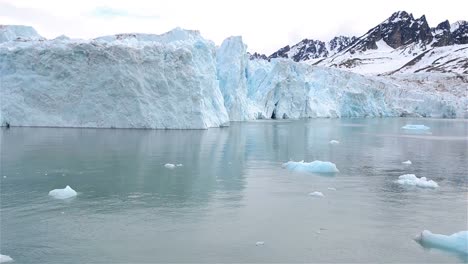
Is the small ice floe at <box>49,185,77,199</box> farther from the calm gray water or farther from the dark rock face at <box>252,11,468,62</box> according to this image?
the dark rock face at <box>252,11,468,62</box>

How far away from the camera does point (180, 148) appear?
18172mm

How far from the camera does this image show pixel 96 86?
2648 centimetres

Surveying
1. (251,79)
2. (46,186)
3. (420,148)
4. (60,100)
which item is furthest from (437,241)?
(251,79)

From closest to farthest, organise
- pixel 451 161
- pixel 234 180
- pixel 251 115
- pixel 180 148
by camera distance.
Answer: pixel 234 180 → pixel 451 161 → pixel 180 148 → pixel 251 115

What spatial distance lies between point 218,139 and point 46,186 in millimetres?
12793

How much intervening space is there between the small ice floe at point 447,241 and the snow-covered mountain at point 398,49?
10543 centimetres

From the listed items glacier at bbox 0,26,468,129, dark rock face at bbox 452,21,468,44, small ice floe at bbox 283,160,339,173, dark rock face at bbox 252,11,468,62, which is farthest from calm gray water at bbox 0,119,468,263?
dark rock face at bbox 452,21,468,44

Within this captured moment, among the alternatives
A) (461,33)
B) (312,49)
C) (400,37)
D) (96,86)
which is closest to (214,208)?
(96,86)

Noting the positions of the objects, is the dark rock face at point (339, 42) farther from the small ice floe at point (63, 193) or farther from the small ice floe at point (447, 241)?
the small ice floe at point (447, 241)

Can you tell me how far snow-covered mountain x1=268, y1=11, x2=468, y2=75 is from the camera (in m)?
120

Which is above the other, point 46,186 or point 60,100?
point 60,100

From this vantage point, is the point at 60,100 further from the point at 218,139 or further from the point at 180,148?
the point at 180,148

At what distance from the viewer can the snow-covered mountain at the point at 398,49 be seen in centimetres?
12025

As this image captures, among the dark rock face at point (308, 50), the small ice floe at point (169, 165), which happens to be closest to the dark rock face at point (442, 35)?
the dark rock face at point (308, 50)
